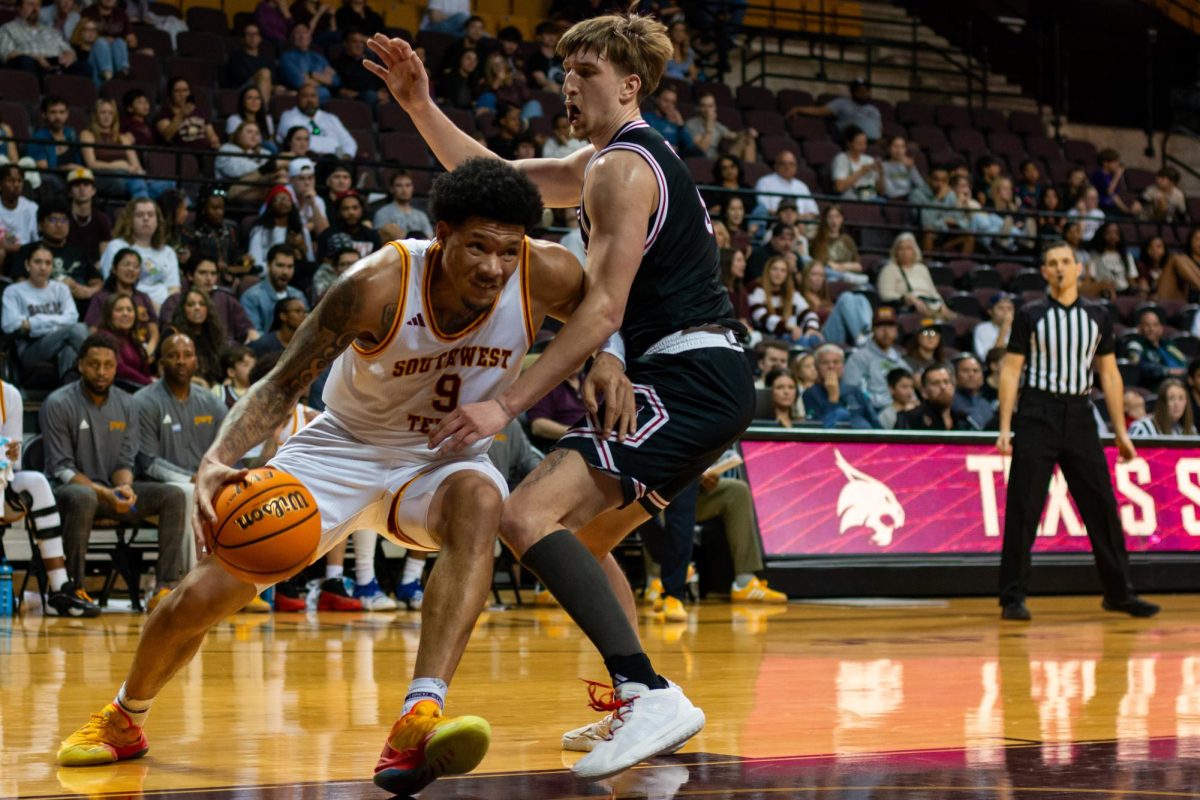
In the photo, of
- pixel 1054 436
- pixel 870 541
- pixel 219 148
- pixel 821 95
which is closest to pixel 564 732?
pixel 1054 436

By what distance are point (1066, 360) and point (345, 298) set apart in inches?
225

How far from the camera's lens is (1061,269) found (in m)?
8.43

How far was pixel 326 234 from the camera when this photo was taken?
11.4 metres

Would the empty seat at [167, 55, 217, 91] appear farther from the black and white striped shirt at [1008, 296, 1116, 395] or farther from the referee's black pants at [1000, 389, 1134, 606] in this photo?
the referee's black pants at [1000, 389, 1134, 606]

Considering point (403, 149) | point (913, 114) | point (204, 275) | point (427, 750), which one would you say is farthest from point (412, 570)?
point (913, 114)

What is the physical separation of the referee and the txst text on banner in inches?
55.7

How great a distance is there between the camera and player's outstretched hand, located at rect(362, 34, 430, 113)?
4359mm

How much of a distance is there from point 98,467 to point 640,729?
6301 millimetres

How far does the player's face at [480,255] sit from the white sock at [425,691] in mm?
847

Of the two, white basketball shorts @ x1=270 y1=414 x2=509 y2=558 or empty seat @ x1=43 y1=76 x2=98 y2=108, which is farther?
empty seat @ x1=43 y1=76 x2=98 y2=108

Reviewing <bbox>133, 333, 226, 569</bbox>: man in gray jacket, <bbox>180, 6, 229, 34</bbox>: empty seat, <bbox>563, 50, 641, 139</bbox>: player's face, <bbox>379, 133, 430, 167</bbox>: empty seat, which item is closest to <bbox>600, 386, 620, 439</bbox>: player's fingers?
<bbox>563, 50, 641, 139</bbox>: player's face

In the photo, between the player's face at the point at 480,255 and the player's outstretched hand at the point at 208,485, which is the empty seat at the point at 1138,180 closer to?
the player's face at the point at 480,255

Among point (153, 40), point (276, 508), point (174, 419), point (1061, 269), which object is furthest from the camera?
point (153, 40)

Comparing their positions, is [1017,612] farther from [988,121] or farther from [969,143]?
[988,121]
